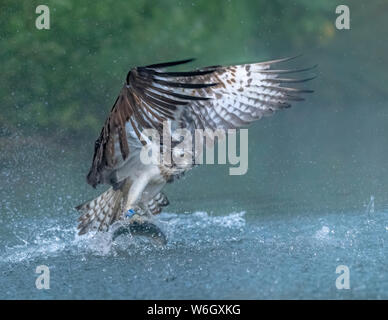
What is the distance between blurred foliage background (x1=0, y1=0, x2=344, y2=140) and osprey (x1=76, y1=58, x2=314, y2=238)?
Result: 561 cm

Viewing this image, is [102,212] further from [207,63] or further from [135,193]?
[207,63]

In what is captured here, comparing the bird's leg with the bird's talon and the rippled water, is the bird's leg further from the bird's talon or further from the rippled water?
the rippled water

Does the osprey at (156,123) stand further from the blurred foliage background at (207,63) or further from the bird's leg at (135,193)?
the blurred foliage background at (207,63)

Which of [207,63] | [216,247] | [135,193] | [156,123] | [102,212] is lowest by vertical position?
[216,247]

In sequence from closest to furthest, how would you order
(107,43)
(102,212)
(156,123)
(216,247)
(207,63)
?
(156,123) < (216,247) < (102,212) < (107,43) < (207,63)

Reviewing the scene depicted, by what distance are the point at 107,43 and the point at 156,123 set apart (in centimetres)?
759

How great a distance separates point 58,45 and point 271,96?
22.1 ft

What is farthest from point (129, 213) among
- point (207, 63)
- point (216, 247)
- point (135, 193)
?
point (207, 63)

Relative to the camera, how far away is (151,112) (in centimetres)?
384

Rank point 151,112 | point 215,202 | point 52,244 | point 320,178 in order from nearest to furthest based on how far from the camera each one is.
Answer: point 151,112 → point 52,244 → point 215,202 → point 320,178

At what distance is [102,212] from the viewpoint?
4.77 m

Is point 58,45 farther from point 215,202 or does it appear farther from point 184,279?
point 184,279
